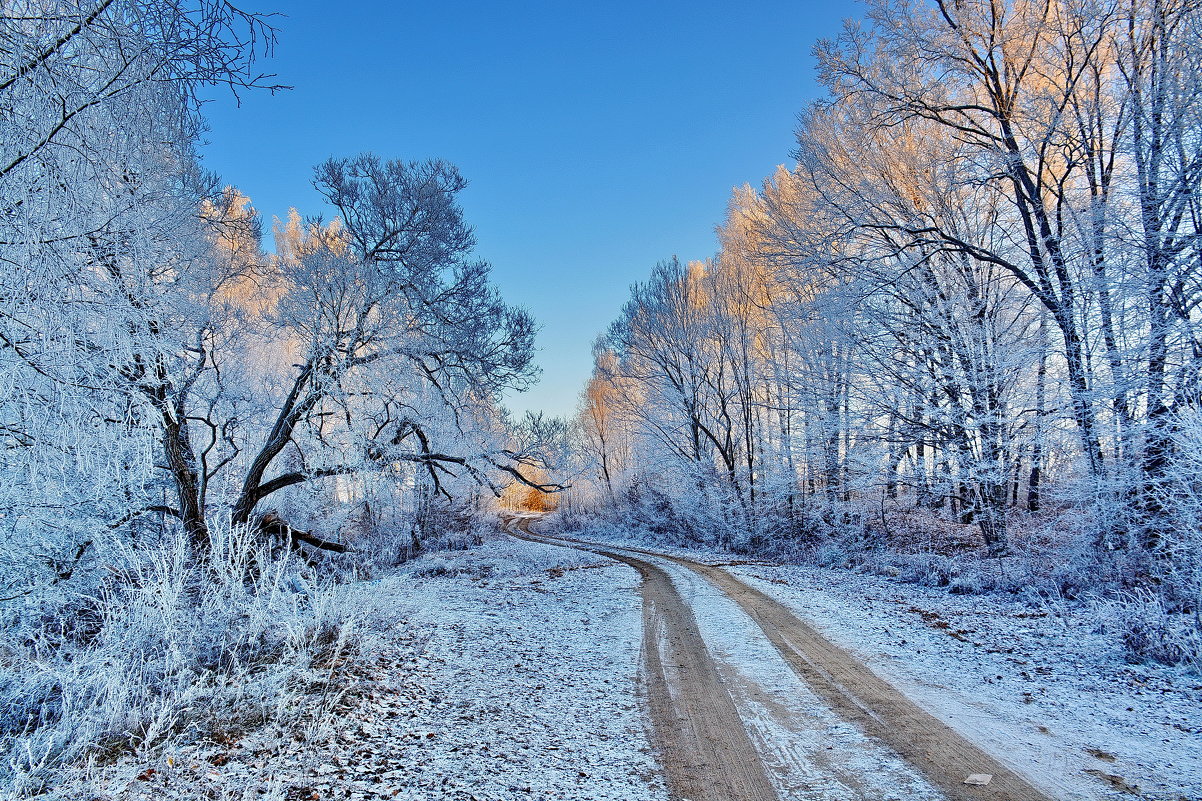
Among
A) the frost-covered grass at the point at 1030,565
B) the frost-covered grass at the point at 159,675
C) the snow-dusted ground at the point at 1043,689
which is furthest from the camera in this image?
the frost-covered grass at the point at 1030,565

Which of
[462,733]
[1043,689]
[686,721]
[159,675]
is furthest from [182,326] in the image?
[1043,689]

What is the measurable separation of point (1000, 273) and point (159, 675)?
1443 centimetres

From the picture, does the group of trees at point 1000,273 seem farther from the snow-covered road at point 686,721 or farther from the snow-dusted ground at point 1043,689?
the snow-covered road at point 686,721

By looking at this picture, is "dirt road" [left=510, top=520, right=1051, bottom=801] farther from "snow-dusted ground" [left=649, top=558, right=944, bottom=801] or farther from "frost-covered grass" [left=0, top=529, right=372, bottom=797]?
"frost-covered grass" [left=0, top=529, right=372, bottom=797]

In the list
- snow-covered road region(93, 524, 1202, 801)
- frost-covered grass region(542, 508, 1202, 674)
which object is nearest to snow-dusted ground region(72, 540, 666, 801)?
snow-covered road region(93, 524, 1202, 801)

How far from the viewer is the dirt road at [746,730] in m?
3.06

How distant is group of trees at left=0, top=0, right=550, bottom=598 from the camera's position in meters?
3.26

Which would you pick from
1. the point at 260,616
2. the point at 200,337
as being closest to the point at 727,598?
the point at 260,616

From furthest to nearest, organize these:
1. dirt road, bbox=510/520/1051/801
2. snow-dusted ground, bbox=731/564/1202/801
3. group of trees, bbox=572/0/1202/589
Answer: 1. group of trees, bbox=572/0/1202/589
2. snow-dusted ground, bbox=731/564/1202/801
3. dirt road, bbox=510/520/1051/801

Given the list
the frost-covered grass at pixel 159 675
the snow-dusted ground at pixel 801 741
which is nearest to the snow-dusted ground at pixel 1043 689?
the snow-dusted ground at pixel 801 741

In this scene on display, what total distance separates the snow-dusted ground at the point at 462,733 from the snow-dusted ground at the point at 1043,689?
8.02 feet

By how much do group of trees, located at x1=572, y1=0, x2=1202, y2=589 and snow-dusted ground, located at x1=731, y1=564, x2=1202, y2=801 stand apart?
1.99 metres

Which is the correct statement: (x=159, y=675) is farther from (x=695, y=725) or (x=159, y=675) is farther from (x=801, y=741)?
(x=801, y=741)

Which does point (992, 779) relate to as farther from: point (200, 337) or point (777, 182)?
point (777, 182)
